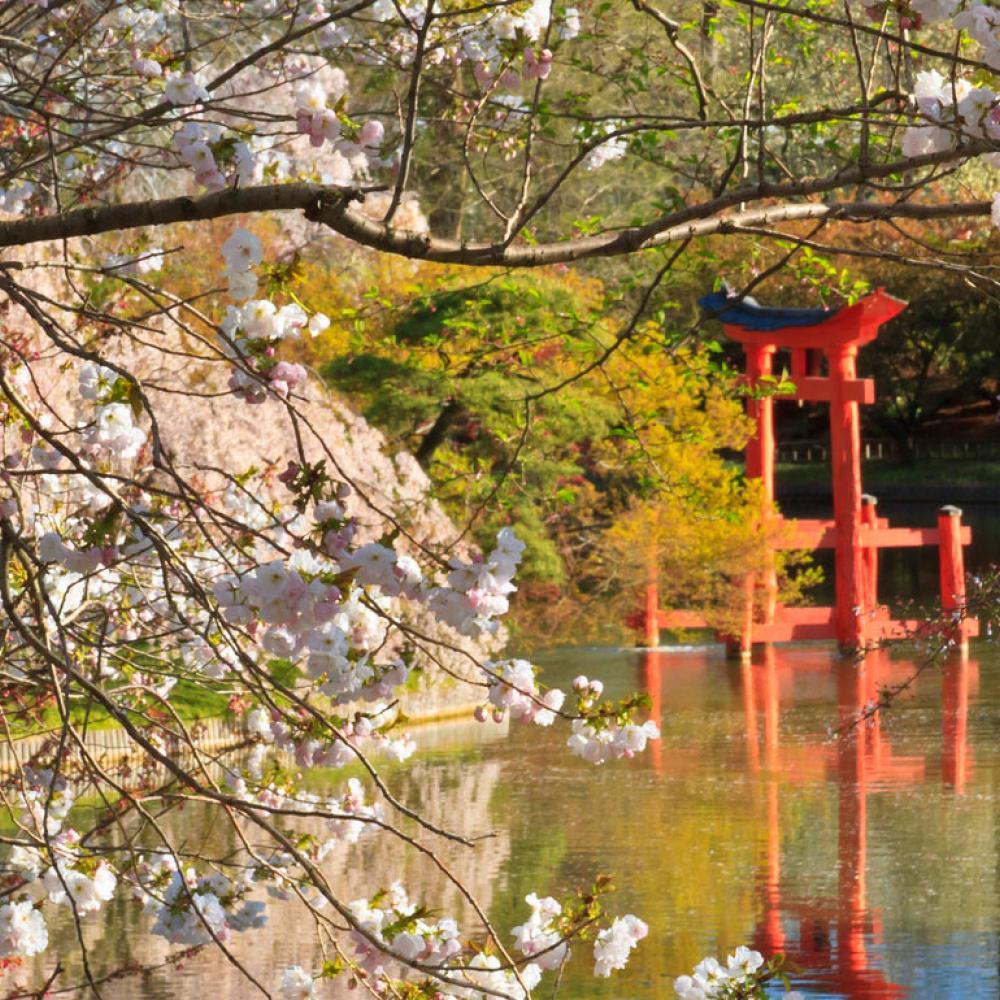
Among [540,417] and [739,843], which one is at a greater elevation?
[540,417]

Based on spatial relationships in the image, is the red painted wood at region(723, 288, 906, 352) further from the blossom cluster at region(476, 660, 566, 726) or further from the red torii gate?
the blossom cluster at region(476, 660, 566, 726)

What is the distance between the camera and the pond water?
5.09 m

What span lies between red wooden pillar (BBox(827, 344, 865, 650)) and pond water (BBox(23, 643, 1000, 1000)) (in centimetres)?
166

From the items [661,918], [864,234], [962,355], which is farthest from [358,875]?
[962,355]

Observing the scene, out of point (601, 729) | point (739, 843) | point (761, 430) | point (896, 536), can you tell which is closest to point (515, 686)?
point (601, 729)

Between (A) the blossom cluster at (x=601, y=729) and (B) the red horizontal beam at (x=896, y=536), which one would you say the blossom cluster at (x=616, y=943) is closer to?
(A) the blossom cluster at (x=601, y=729)

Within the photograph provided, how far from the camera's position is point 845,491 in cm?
1230

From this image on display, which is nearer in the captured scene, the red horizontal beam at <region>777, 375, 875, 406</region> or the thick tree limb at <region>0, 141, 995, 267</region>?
the thick tree limb at <region>0, 141, 995, 267</region>

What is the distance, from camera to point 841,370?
12.4 m

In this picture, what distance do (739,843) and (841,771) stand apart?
1.54 m

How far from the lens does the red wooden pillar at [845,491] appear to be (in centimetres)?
1222

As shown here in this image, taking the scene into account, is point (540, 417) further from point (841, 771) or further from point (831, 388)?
point (841, 771)

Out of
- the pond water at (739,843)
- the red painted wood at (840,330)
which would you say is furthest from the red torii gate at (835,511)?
the pond water at (739,843)

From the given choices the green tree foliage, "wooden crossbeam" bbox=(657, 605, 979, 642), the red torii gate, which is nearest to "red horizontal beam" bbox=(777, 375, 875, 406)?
the red torii gate
